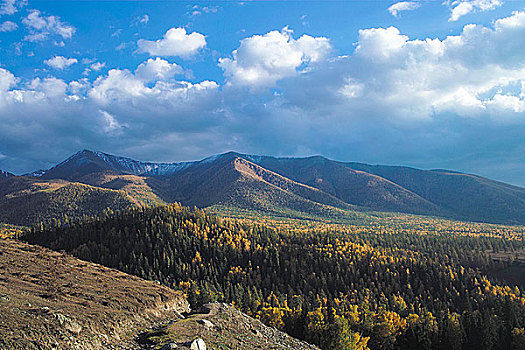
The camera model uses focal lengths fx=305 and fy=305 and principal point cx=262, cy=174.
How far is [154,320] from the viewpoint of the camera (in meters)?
54.4

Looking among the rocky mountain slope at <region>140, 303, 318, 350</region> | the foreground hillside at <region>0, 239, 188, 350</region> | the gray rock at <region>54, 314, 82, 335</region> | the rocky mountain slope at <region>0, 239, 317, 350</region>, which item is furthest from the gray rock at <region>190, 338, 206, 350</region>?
the gray rock at <region>54, 314, 82, 335</region>

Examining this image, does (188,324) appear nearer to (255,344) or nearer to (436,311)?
(255,344)

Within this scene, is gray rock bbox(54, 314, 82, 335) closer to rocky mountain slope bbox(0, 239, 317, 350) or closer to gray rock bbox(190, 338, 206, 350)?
rocky mountain slope bbox(0, 239, 317, 350)

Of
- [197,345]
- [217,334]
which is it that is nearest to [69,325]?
[197,345]

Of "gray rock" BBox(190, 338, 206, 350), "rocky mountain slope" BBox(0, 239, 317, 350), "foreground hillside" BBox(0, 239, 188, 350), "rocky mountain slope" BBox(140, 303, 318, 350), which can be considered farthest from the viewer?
"rocky mountain slope" BBox(140, 303, 318, 350)

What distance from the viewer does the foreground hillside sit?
2967cm

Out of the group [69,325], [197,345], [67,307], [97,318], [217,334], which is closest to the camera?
[69,325]

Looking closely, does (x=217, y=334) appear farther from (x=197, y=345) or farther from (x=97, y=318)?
(x=97, y=318)

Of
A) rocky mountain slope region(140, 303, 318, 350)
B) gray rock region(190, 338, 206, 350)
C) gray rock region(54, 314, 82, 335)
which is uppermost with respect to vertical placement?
gray rock region(54, 314, 82, 335)

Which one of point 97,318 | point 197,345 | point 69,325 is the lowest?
point 197,345

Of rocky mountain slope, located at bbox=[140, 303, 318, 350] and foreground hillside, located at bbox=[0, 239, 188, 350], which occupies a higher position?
foreground hillside, located at bbox=[0, 239, 188, 350]

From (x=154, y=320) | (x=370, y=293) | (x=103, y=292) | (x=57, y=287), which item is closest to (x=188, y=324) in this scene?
(x=154, y=320)

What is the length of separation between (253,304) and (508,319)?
115822mm

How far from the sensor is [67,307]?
138ft
